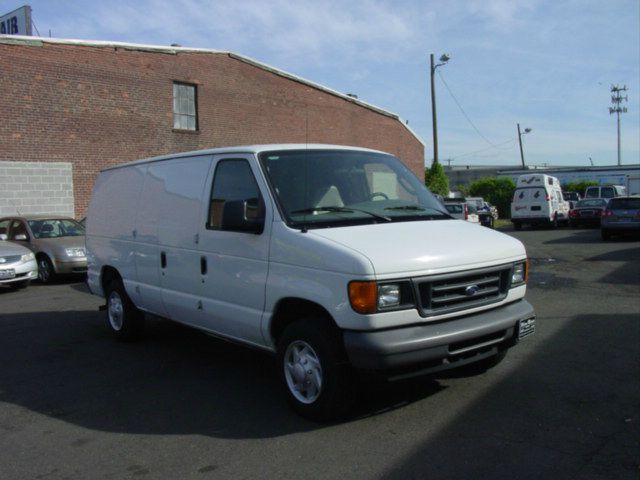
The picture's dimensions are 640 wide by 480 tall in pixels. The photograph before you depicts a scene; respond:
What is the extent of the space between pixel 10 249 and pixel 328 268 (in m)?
10.7

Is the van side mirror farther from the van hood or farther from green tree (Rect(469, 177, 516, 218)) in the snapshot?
green tree (Rect(469, 177, 516, 218))

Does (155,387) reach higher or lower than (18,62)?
lower

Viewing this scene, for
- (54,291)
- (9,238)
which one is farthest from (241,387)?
(9,238)

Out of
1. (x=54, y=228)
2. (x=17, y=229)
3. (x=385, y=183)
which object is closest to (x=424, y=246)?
(x=385, y=183)

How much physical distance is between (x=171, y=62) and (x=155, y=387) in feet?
62.4

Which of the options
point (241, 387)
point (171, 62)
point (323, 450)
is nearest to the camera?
point (323, 450)

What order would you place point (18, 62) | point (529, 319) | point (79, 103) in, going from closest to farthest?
point (529, 319) → point (18, 62) → point (79, 103)

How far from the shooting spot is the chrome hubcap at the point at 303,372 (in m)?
4.62

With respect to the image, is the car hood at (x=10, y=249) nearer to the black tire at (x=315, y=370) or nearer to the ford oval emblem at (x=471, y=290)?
the black tire at (x=315, y=370)

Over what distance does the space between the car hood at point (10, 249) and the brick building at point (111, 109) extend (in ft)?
20.4

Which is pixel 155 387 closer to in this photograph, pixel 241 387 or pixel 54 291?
pixel 241 387

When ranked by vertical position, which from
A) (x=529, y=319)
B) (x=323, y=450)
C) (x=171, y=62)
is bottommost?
(x=323, y=450)

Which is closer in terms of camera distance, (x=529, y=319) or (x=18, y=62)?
(x=529, y=319)

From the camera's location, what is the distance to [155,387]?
5766 millimetres
